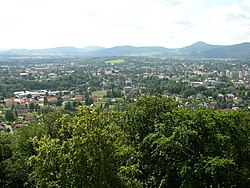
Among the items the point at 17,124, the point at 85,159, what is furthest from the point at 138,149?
the point at 17,124

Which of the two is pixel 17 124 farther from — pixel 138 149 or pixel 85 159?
pixel 85 159

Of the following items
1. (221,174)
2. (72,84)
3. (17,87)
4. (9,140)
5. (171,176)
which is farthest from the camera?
(72,84)

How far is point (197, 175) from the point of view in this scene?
441 inches

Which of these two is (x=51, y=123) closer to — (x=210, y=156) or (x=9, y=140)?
(x=9, y=140)

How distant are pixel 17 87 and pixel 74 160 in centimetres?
9295

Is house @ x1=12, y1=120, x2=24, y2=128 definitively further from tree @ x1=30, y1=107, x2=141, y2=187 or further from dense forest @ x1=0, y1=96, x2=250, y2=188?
tree @ x1=30, y1=107, x2=141, y2=187

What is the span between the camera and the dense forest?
29.1 feet

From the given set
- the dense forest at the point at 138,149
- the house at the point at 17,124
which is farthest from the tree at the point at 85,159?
the house at the point at 17,124

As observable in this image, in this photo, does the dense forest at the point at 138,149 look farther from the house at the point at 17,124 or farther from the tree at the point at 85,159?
the house at the point at 17,124

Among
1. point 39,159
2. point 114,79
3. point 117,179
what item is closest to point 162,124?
point 117,179

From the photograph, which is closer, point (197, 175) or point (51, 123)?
point (197, 175)

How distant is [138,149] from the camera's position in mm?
14000

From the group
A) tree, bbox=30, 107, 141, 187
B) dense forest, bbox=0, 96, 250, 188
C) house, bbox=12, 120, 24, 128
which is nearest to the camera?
tree, bbox=30, 107, 141, 187

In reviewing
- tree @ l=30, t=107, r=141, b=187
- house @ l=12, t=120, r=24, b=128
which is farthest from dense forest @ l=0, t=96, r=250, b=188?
house @ l=12, t=120, r=24, b=128
